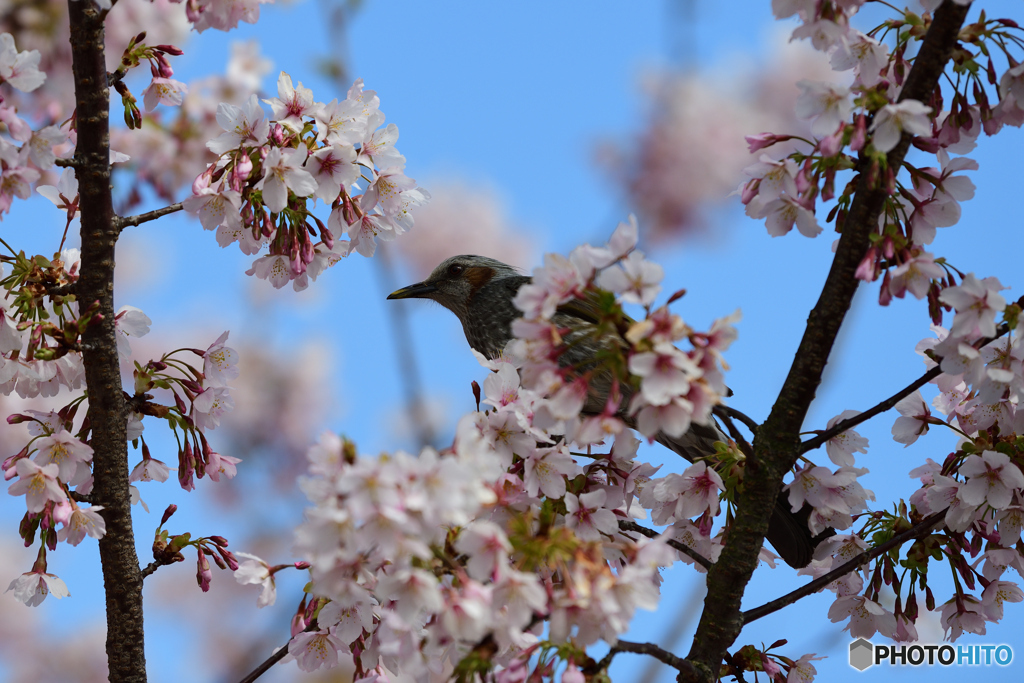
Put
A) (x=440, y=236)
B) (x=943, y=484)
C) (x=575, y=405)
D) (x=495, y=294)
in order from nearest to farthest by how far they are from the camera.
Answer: (x=575, y=405), (x=943, y=484), (x=495, y=294), (x=440, y=236)

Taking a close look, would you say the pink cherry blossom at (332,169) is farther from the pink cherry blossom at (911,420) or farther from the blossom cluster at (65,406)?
the pink cherry blossom at (911,420)

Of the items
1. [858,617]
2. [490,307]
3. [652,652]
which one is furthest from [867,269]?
[490,307]

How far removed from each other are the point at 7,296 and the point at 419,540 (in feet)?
4.72

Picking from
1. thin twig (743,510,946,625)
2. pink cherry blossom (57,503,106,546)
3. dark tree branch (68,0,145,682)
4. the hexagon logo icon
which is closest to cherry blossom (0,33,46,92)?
dark tree branch (68,0,145,682)

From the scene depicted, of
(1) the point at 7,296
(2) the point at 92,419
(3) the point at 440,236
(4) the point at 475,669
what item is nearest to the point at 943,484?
(4) the point at 475,669

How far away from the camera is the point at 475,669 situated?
1.44m

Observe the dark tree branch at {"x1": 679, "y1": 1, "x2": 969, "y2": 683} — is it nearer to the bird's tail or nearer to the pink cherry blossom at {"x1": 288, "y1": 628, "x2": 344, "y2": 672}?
the bird's tail

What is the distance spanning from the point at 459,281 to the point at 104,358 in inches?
101

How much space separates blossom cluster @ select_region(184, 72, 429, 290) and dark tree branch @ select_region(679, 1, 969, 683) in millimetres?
1080

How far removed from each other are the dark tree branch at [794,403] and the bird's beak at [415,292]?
247 cm

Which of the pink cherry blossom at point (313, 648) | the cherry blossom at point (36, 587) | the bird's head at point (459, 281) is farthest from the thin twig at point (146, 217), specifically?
the bird's head at point (459, 281)

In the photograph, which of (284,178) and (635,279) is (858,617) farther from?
(284,178)

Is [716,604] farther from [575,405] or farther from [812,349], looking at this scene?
[575,405]

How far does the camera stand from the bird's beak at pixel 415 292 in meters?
4.18
